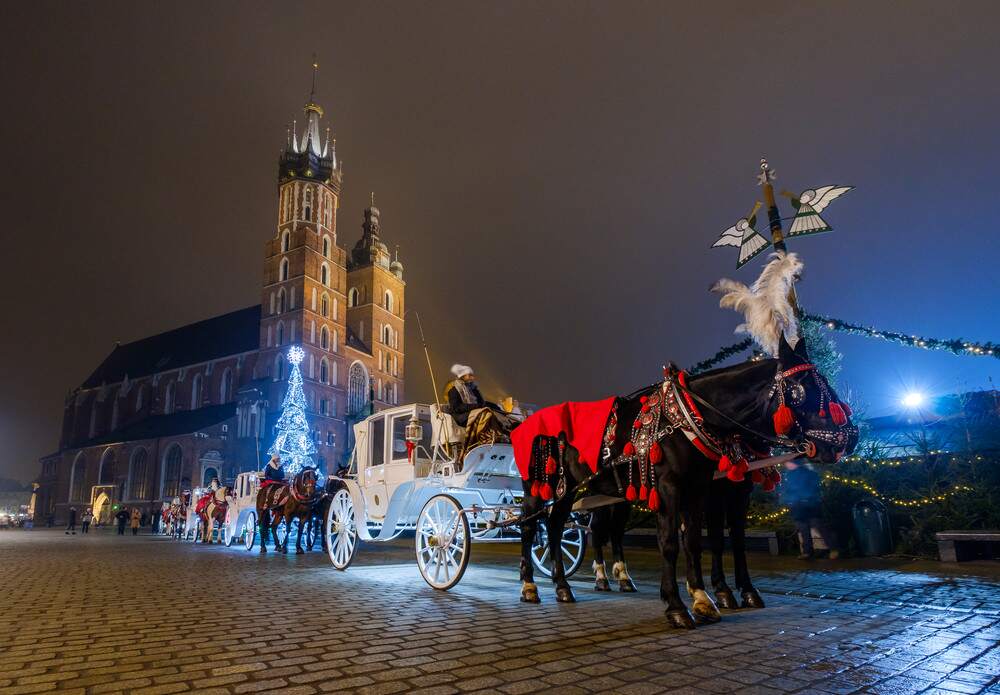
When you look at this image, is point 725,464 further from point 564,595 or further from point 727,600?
point 564,595

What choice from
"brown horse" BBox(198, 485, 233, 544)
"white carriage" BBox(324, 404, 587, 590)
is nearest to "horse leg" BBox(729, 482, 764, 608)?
"white carriage" BBox(324, 404, 587, 590)

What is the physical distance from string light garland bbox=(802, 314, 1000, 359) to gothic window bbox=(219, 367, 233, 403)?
60.9 meters

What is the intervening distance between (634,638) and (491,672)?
1290 millimetres

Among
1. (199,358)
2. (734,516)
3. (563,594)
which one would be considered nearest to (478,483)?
(563,594)

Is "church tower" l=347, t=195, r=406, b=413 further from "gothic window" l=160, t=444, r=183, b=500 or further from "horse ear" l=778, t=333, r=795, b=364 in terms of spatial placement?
"horse ear" l=778, t=333, r=795, b=364

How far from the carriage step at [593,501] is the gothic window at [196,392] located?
65703 millimetres

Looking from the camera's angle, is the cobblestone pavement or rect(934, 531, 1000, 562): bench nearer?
the cobblestone pavement

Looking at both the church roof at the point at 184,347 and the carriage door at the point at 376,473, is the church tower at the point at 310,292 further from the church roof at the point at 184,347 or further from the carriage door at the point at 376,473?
the carriage door at the point at 376,473

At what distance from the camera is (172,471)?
2131 inches

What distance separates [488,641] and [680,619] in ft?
4.83

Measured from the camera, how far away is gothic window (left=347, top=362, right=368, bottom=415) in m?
63.3

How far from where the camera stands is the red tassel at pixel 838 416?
438 centimetres

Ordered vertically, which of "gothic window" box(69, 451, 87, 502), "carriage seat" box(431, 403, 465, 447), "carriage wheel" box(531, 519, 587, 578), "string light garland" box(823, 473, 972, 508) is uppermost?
"gothic window" box(69, 451, 87, 502)

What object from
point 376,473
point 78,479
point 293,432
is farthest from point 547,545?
point 78,479
